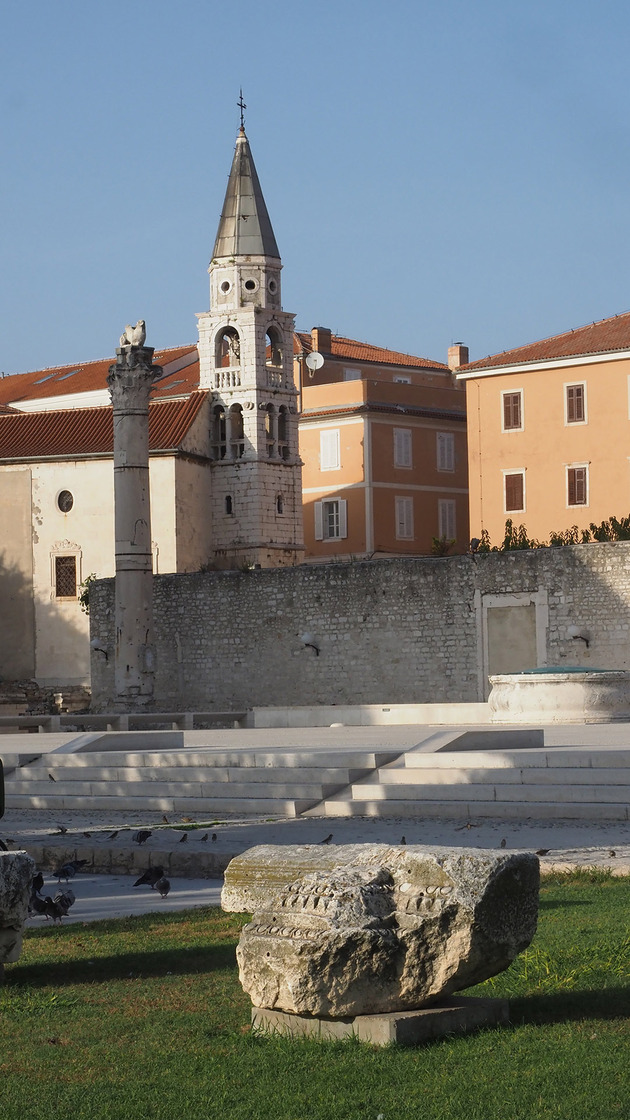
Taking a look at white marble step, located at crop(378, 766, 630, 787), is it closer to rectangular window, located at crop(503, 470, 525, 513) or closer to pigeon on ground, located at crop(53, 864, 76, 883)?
pigeon on ground, located at crop(53, 864, 76, 883)

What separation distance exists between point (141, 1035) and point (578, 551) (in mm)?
26635

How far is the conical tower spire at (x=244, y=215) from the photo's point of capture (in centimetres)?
5334

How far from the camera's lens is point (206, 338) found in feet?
177

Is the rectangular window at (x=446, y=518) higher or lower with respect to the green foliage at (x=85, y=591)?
higher

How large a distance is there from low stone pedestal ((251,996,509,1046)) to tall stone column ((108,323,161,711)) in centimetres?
3002

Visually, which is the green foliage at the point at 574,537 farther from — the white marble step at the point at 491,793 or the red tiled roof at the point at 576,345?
the white marble step at the point at 491,793

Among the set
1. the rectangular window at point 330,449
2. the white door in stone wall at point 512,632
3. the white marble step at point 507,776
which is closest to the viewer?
the white marble step at point 507,776

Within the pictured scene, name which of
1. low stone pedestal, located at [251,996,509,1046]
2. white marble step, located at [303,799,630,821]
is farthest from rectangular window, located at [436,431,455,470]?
low stone pedestal, located at [251,996,509,1046]

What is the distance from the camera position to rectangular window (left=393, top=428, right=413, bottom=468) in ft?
178

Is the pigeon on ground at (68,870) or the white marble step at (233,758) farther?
the white marble step at (233,758)

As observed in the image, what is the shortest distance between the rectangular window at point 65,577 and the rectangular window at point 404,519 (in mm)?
12393

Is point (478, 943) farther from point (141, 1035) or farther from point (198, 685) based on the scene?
point (198, 685)

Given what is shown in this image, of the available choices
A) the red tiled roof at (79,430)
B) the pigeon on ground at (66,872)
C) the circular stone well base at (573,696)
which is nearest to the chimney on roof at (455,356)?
the red tiled roof at (79,430)

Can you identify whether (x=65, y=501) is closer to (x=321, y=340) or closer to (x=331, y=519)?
(x=331, y=519)
